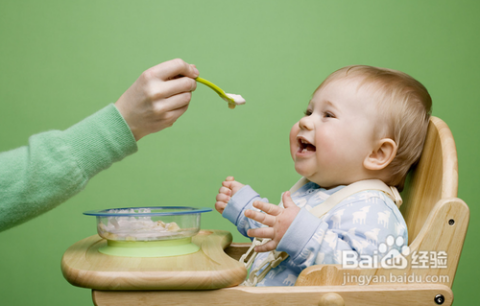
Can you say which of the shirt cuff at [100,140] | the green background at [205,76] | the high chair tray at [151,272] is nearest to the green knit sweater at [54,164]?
the shirt cuff at [100,140]

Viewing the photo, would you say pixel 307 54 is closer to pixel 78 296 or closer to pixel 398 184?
pixel 398 184

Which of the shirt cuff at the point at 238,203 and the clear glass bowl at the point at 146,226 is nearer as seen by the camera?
the clear glass bowl at the point at 146,226

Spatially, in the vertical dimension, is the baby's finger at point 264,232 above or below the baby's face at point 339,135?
below

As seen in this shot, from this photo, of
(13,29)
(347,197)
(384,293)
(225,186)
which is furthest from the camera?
(13,29)

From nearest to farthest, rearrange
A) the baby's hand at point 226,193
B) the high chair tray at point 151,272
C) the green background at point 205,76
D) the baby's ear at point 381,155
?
the high chair tray at point 151,272 → the baby's ear at point 381,155 → the baby's hand at point 226,193 → the green background at point 205,76

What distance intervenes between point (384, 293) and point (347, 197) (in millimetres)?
223

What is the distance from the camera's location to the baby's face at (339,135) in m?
0.81

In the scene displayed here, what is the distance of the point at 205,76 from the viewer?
154 cm

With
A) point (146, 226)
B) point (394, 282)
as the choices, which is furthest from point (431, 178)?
point (146, 226)

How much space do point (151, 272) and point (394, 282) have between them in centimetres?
34

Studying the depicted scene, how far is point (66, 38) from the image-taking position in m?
1.52

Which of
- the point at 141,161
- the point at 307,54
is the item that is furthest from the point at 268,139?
the point at 141,161

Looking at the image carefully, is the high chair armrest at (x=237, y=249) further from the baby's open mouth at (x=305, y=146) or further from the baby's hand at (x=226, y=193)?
the baby's open mouth at (x=305, y=146)

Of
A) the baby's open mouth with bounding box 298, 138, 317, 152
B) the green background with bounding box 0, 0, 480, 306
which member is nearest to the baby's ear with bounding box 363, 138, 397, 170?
the baby's open mouth with bounding box 298, 138, 317, 152
